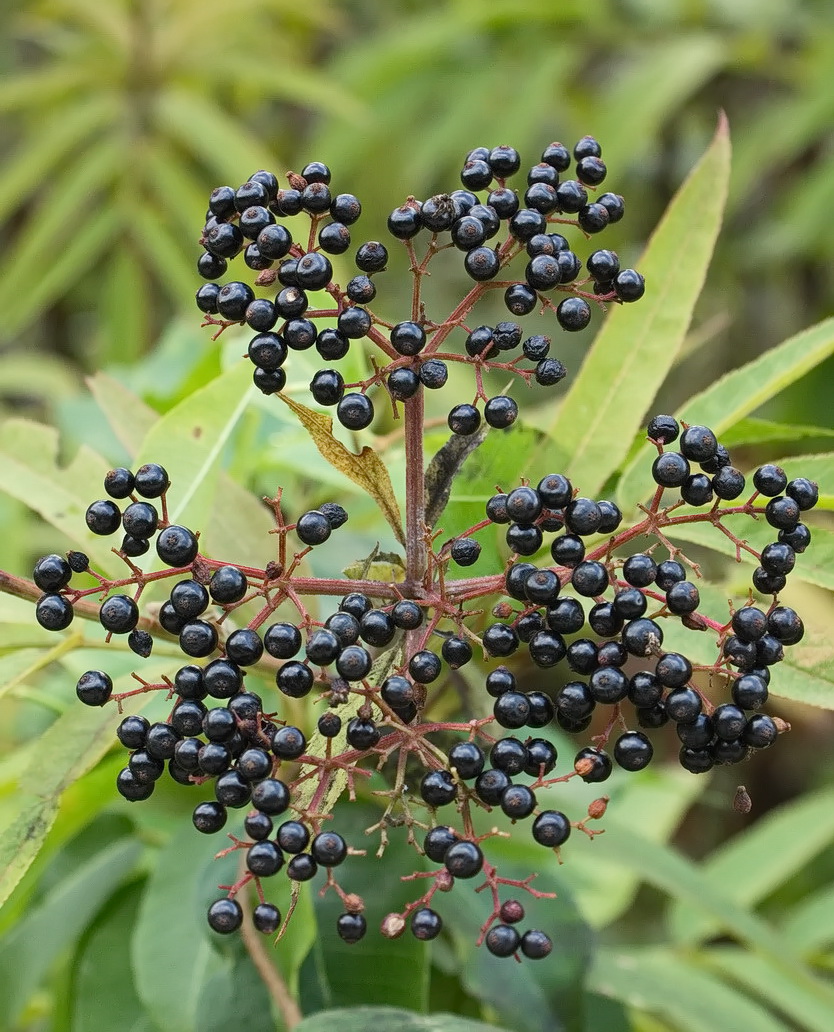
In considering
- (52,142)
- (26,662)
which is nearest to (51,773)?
(26,662)

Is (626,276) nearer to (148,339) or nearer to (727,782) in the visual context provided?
(148,339)

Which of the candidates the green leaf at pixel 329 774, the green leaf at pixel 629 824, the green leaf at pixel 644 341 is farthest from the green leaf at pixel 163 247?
the green leaf at pixel 329 774

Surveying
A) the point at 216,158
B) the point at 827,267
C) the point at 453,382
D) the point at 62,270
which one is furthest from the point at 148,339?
the point at 827,267

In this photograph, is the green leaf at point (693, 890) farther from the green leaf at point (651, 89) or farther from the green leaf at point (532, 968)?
the green leaf at point (651, 89)

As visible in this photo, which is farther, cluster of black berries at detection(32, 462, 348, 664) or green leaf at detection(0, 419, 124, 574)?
green leaf at detection(0, 419, 124, 574)

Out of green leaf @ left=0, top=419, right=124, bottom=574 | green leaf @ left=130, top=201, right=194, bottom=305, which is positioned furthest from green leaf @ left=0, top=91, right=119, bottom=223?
green leaf @ left=0, top=419, right=124, bottom=574

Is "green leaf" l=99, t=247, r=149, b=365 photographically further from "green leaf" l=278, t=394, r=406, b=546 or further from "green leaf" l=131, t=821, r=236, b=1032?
"green leaf" l=278, t=394, r=406, b=546

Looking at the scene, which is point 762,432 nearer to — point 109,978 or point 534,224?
point 534,224
